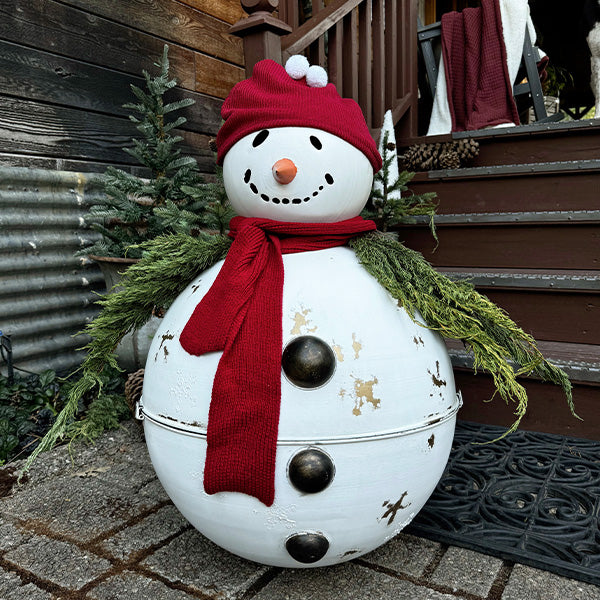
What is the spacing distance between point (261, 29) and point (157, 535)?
1.96 meters

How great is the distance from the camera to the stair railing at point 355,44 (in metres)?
2.35

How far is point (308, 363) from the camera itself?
3.97ft

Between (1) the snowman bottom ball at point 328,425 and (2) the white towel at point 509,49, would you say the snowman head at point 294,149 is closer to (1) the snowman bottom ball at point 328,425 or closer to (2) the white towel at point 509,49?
(1) the snowman bottom ball at point 328,425

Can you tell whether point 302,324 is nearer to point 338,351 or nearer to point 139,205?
point 338,351

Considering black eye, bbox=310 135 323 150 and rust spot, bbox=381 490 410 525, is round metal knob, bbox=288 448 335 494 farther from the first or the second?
black eye, bbox=310 135 323 150

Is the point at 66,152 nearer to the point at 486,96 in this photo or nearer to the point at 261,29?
the point at 261,29

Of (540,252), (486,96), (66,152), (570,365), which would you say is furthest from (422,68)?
(570,365)

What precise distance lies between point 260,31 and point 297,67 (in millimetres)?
982

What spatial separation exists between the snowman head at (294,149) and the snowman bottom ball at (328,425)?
0.15 meters

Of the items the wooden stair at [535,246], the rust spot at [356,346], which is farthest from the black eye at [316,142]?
the wooden stair at [535,246]

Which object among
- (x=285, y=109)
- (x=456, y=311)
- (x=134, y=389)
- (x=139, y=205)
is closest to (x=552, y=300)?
(x=456, y=311)

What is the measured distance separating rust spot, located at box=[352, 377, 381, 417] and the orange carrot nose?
507 millimetres

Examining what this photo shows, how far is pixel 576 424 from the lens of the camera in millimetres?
2264

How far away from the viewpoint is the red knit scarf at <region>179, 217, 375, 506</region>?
1.22 m
